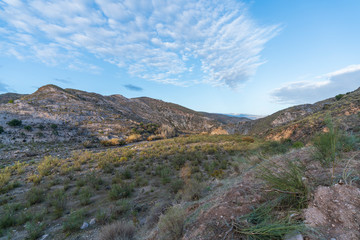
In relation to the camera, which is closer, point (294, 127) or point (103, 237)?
point (103, 237)

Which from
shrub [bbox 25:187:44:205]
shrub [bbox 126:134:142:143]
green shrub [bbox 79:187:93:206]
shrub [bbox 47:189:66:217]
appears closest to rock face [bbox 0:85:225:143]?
shrub [bbox 126:134:142:143]

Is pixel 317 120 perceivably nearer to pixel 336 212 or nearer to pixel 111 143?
pixel 336 212

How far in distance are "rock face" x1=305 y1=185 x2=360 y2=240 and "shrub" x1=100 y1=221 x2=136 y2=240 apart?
3.54 metres

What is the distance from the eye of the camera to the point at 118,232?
3.45m

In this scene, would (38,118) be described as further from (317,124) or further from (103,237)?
(317,124)

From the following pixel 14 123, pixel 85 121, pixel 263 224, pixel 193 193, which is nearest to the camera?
pixel 263 224

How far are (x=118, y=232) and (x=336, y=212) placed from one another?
3.93m

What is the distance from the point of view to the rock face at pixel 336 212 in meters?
1.38

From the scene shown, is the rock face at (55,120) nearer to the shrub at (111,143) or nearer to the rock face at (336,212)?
the shrub at (111,143)

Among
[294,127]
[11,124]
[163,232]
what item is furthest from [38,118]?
[294,127]

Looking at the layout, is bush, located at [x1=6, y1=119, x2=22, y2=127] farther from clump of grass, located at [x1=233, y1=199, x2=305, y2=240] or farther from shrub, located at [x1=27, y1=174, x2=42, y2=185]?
clump of grass, located at [x1=233, y1=199, x2=305, y2=240]

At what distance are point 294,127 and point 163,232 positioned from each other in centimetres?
2097

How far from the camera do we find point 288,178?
2.13 metres

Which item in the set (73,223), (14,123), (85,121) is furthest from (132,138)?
(73,223)
